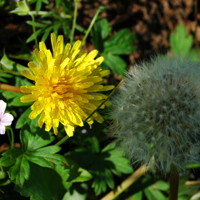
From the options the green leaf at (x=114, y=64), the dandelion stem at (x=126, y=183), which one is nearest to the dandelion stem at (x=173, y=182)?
the dandelion stem at (x=126, y=183)

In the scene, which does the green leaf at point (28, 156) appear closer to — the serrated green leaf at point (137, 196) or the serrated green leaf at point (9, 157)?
the serrated green leaf at point (9, 157)

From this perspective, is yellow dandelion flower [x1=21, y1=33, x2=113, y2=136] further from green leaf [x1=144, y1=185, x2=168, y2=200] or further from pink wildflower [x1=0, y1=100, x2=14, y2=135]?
green leaf [x1=144, y1=185, x2=168, y2=200]

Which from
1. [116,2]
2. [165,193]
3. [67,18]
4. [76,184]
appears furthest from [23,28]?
[165,193]

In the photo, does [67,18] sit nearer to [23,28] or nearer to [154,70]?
[23,28]

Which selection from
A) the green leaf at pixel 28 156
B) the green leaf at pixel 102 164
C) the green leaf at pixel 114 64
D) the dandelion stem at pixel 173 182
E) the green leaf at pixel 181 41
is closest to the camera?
the green leaf at pixel 28 156

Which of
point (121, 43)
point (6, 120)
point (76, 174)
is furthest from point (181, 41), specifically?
point (6, 120)

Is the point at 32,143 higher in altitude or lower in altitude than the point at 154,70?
lower
